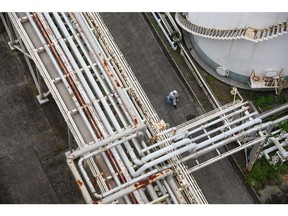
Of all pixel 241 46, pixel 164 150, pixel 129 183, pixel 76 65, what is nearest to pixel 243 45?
pixel 241 46

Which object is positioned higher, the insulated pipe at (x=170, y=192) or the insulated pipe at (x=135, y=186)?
→ the insulated pipe at (x=135, y=186)

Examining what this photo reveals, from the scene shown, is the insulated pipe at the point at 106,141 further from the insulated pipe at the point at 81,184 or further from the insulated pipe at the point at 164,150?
the insulated pipe at the point at 164,150

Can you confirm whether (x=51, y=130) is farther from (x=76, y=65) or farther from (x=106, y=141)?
(x=106, y=141)

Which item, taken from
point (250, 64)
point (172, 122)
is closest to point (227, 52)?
point (250, 64)

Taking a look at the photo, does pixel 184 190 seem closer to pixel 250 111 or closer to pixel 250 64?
pixel 250 111

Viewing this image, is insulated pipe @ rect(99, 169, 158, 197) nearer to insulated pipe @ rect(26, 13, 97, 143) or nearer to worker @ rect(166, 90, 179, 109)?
insulated pipe @ rect(26, 13, 97, 143)

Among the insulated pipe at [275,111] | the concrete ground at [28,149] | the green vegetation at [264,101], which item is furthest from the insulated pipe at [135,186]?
the green vegetation at [264,101]
